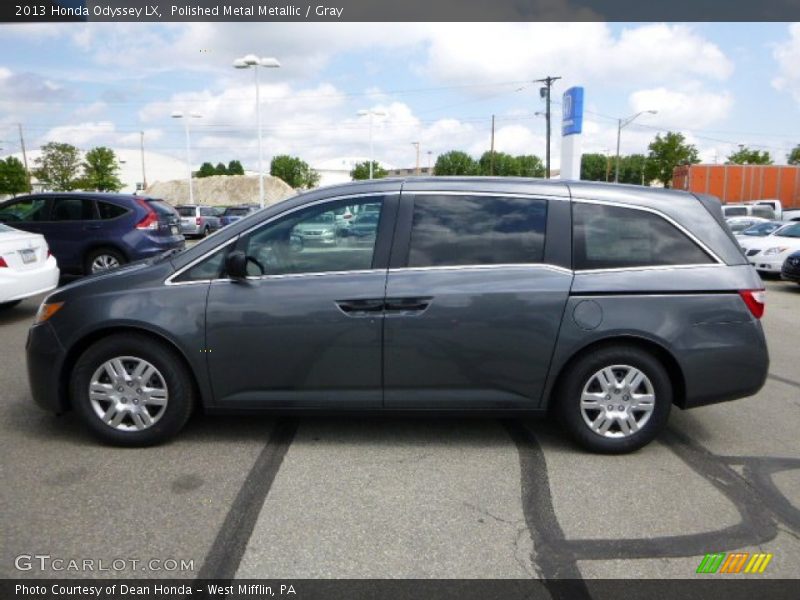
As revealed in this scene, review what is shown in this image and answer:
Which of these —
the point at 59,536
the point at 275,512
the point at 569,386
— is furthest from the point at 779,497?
the point at 59,536

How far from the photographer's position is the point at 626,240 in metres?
3.86

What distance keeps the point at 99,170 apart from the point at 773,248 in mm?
71302

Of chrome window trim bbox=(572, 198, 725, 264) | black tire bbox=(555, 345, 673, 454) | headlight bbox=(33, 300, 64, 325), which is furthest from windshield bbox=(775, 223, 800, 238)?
headlight bbox=(33, 300, 64, 325)

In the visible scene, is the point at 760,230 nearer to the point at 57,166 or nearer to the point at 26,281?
the point at 26,281

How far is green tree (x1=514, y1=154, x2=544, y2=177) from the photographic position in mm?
106438

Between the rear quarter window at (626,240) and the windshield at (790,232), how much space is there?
12.9 m

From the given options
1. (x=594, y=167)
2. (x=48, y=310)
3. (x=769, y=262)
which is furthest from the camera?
(x=594, y=167)

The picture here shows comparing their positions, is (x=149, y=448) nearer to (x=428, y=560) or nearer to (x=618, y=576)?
(x=428, y=560)

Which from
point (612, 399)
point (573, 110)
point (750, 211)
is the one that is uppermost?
point (573, 110)

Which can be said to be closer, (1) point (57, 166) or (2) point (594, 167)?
(1) point (57, 166)

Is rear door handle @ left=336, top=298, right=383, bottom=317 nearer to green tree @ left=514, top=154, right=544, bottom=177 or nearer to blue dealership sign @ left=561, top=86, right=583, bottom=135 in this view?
blue dealership sign @ left=561, top=86, right=583, bottom=135

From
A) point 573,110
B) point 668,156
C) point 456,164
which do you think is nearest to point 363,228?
point 573,110

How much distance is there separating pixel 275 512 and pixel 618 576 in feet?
5.50

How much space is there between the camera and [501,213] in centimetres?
387
